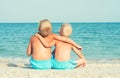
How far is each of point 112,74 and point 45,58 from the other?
1.54m

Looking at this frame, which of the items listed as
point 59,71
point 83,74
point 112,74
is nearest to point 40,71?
point 59,71

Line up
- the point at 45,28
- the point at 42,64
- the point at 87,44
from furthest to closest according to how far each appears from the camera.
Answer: the point at 87,44 < the point at 42,64 < the point at 45,28

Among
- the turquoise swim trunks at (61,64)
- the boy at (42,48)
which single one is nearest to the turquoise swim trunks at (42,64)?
the boy at (42,48)

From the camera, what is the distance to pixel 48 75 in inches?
326

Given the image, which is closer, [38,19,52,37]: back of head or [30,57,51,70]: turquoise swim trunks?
[38,19,52,37]: back of head

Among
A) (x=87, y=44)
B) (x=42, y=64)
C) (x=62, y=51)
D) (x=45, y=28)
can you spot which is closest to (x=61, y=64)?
(x=62, y=51)

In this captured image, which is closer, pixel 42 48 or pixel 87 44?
pixel 42 48

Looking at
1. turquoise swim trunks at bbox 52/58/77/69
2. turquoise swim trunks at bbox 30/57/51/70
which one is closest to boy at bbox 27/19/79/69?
turquoise swim trunks at bbox 30/57/51/70

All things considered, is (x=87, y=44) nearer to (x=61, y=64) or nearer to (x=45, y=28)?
(x=61, y=64)

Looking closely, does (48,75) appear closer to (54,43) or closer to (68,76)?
(68,76)

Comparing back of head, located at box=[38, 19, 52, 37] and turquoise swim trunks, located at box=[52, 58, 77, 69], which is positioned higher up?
back of head, located at box=[38, 19, 52, 37]

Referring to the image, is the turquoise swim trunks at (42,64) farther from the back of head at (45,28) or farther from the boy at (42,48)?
the back of head at (45,28)

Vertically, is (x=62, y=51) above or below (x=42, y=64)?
above

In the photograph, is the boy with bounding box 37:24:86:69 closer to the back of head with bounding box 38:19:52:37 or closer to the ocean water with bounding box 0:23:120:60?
the back of head with bounding box 38:19:52:37
